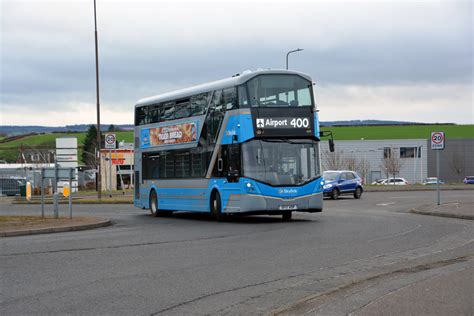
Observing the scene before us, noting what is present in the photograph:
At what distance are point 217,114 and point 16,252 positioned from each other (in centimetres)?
1134

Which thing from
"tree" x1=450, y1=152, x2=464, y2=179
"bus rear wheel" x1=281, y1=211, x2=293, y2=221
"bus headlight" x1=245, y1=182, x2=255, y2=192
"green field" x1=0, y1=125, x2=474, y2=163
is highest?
"green field" x1=0, y1=125, x2=474, y2=163

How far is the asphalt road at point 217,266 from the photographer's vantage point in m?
9.76

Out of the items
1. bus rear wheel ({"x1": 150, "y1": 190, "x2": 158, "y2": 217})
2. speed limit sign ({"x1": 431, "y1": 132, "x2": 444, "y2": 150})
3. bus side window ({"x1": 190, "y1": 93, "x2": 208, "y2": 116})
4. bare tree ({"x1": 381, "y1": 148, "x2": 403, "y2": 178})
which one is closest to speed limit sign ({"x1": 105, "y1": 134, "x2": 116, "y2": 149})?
bus rear wheel ({"x1": 150, "y1": 190, "x2": 158, "y2": 217})

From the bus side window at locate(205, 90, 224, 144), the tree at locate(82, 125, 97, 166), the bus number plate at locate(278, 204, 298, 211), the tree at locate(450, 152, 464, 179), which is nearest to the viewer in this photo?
the bus number plate at locate(278, 204, 298, 211)

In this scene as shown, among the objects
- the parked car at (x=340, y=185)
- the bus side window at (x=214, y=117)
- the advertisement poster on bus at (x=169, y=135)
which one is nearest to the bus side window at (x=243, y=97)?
the bus side window at (x=214, y=117)

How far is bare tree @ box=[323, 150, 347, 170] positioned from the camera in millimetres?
102375

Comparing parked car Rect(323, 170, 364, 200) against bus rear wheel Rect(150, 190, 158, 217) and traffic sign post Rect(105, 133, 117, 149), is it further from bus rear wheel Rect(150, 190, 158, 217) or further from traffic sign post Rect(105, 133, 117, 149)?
bus rear wheel Rect(150, 190, 158, 217)

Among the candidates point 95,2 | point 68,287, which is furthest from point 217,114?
point 95,2

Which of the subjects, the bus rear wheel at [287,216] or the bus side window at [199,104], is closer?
the bus side window at [199,104]

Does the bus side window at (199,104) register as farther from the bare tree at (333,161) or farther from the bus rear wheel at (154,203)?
the bare tree at (333,161)

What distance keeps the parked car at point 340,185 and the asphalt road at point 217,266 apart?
22788 mm

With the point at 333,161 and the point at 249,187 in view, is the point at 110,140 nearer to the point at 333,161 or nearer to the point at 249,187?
the point at 249,187

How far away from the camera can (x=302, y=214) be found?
31.3m

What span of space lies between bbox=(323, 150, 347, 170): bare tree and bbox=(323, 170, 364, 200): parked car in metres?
55.2
